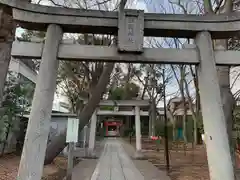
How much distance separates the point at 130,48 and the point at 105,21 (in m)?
0.72

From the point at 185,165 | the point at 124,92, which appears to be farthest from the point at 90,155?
Result: the point at 124,92

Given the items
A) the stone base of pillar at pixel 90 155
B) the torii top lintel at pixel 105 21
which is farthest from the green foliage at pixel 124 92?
the torii top lintel at pixel 105 21

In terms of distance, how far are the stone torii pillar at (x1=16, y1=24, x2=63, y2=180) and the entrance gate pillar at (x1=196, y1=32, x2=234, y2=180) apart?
8.80 ft

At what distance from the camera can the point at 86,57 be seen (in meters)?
4.57

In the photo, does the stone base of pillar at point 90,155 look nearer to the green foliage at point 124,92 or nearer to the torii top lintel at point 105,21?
the torii top lintel at point 105,21

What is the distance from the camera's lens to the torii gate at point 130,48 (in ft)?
14.0

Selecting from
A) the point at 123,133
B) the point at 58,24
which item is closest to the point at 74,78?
the point at 58,24

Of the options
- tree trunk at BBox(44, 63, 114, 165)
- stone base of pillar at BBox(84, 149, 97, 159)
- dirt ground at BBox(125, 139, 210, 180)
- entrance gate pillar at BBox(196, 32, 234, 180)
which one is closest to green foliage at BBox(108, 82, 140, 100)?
dirt ground at BBox(125, 139, 210, 180)

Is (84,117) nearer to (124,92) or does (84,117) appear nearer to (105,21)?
(105,21)

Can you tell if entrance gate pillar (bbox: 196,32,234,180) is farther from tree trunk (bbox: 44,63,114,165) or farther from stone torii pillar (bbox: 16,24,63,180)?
tree trunk (bbox: 44,63,114,165)

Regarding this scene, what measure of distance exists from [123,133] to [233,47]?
28416 millimetres

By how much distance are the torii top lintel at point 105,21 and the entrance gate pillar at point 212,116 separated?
27 centimetres

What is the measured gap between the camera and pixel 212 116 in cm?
434

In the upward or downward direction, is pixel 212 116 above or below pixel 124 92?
below
